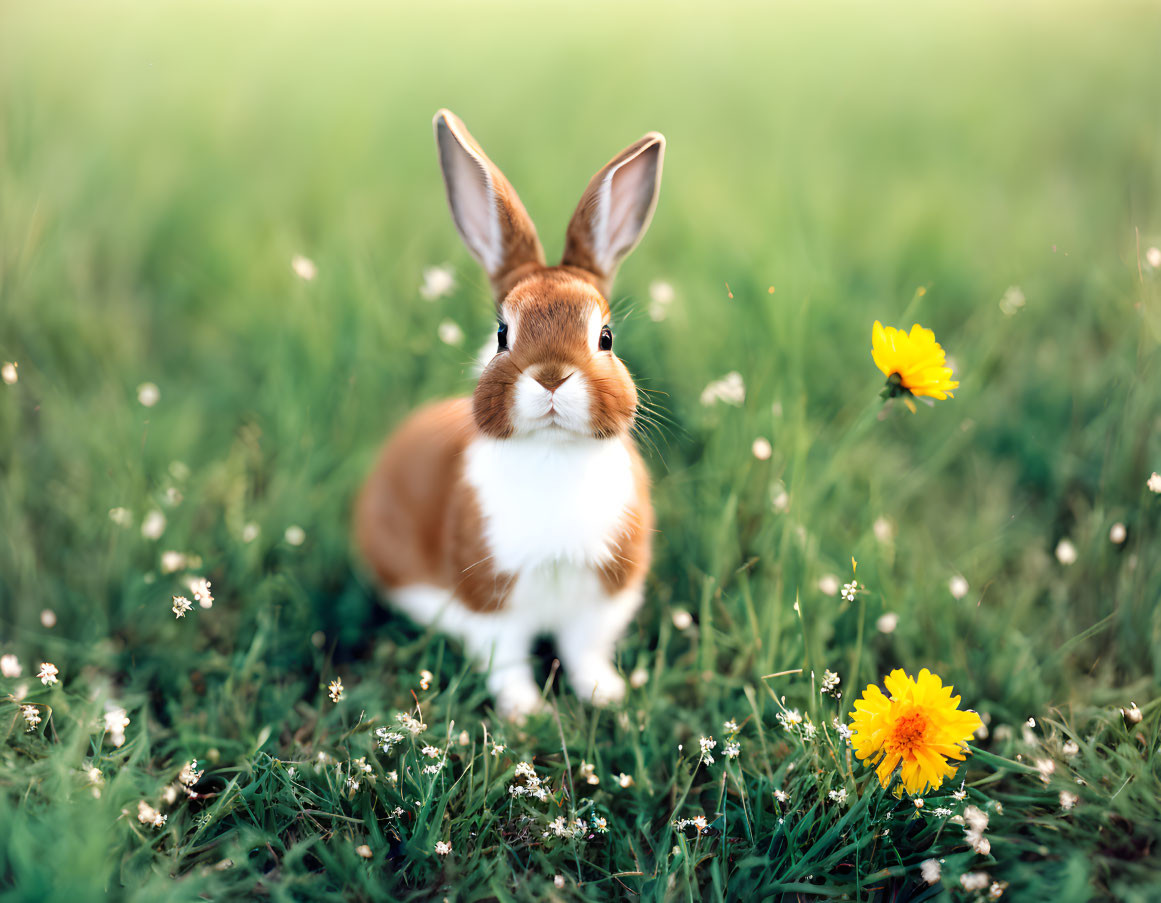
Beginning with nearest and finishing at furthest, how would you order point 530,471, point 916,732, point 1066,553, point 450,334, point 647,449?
point 916,732 < point 530,471 < point 1066,553 < point 647,449 < point 450,334

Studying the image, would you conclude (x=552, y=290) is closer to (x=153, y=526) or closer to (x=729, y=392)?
(x=729, y=392)

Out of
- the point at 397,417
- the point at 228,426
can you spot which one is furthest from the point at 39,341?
the point at 397,417

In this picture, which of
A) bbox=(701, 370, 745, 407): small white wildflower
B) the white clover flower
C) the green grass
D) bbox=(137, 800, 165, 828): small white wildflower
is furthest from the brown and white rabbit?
the white clover flower

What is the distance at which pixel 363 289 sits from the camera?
11.5 ft

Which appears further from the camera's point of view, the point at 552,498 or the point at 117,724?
the point at 552,498

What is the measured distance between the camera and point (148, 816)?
6.61ft

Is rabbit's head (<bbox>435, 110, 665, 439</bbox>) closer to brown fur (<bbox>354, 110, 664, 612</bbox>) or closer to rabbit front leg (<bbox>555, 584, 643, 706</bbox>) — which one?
brown fur (<bbox>354, 110, 664, 612</bbox>)

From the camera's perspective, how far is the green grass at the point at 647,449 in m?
2.07

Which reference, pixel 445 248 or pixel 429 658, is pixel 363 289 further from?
pixel 429 658

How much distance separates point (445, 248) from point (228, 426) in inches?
53.9

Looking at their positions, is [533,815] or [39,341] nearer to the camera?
[533,815]

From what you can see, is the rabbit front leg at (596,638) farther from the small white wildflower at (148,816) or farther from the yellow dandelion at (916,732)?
the small white wildflower at (148,816)

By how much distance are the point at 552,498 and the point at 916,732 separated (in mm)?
1101

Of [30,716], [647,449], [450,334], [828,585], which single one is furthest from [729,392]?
[30,716]
